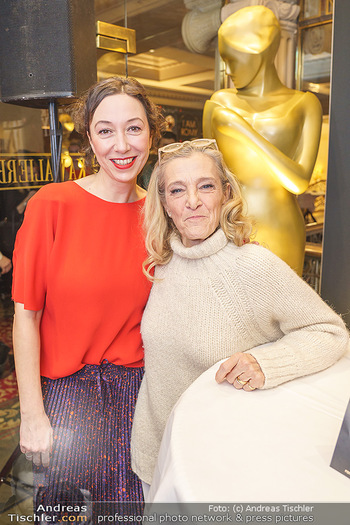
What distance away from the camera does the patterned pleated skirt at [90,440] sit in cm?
134

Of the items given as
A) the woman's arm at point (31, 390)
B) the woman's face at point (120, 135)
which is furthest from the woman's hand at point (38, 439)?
the woman's face at point (120, 135)

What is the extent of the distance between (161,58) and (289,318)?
3.23 m

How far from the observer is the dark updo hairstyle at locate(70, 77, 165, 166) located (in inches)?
57.4

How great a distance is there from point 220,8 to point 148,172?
5.74 ft

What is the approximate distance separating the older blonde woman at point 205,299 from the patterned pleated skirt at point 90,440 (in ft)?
0.15

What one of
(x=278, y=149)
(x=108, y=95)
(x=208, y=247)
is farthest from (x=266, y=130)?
(x=208, y=247)

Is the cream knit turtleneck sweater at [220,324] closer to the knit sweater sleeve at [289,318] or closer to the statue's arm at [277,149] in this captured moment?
the knit sweater sleeve at [289,318]

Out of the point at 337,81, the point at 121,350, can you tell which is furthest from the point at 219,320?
the point at 337,81

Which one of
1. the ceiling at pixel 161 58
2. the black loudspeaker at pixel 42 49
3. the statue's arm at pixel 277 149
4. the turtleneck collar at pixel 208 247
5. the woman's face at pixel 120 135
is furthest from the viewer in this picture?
the ceiling at pixel 161 58

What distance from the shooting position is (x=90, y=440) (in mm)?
1382

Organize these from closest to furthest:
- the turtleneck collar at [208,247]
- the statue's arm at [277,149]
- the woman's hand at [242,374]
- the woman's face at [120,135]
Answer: the woman's hand at [242,374], the turtleneck collar at [208,247], the woman's face at [120,135], the statue's arm at [277,149]

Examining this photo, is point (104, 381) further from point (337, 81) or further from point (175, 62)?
point (175, 62)

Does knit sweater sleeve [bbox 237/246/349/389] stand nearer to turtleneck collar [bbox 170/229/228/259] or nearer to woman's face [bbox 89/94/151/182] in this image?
turtleneck collar [bbox 170/229/228/259]

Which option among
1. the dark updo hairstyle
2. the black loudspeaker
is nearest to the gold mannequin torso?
the black loudspeaker
